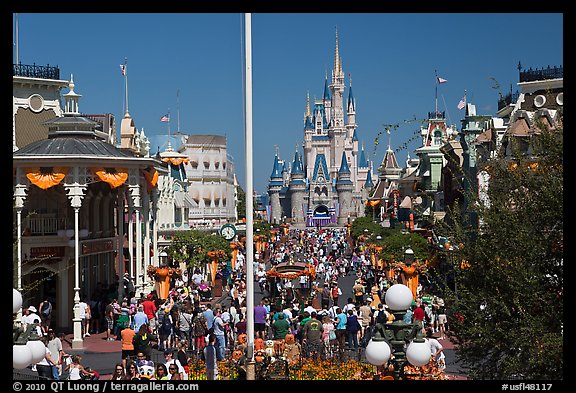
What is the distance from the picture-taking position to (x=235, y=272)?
47.1m

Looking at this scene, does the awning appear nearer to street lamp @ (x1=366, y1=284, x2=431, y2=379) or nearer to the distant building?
the distant building

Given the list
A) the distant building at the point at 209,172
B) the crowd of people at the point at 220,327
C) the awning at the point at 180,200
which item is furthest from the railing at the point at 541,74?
the distant building at the point at 209,172

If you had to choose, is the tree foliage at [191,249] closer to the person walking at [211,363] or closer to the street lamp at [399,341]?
the person walking at [211,363]

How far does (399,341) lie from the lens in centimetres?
1255

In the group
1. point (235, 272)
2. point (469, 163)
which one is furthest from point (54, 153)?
point (469, 163)

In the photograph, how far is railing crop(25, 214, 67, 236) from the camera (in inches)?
1107

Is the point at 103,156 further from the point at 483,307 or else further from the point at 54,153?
the point at 483,307

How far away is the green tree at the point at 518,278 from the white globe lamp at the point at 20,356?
16.9 ft

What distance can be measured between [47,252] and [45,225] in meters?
1.36

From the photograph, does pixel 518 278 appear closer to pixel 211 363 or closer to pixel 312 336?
pixel 211 363

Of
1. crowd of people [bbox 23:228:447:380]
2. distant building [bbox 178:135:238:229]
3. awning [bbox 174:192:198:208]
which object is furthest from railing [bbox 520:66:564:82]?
distant building [bbox 178:135:238:229]

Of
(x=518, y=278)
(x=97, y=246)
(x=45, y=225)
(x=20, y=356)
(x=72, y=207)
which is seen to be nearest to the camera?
(x=20, y=356)

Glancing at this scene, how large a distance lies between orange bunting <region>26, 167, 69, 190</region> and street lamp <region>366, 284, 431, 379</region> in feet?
49.0

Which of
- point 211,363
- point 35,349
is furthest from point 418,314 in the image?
point 35,349
